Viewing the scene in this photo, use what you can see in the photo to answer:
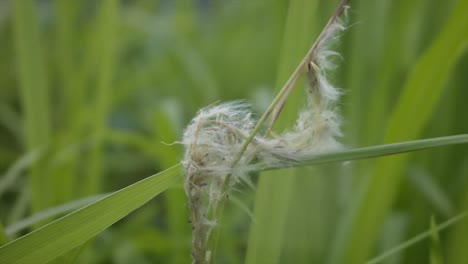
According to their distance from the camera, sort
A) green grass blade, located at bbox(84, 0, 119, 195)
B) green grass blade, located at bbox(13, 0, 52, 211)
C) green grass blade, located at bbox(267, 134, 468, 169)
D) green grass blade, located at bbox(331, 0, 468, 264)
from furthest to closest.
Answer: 1. green grass blade, located at bbox(84, 0, 119, 195)
2. green grass blade, located at bbox(13, 0, 52, 211)
3. green grass blade, located at bbox(331, 0, 468, 264)
4. green grass blade, located at bbox(267, 134, 468, 169)

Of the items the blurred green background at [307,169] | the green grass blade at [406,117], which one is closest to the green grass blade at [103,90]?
the blurred green background at [307,169]

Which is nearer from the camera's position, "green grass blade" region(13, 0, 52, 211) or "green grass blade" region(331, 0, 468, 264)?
"green grass blade" region(331, 0, 468, 264)

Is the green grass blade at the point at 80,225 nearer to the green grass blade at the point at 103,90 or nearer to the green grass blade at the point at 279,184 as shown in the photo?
the green grass blade at the point at 279,184

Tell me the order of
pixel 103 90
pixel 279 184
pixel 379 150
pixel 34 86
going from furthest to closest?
pixel 103 90 → pixel 34 86 → pixel 279 184 → pixel 379 150

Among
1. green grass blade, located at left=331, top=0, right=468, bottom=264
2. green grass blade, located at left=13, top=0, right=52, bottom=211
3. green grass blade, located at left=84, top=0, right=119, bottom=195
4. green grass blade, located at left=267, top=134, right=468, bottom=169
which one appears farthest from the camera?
green grass blade, located at left=84, top=0, right=119, bottom=195

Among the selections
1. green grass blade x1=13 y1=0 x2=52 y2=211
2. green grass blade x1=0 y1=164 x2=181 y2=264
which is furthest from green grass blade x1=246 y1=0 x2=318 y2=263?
green grass blade x1=13 y1=0 x2=52 y2=211

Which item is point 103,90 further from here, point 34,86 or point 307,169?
point 307,169

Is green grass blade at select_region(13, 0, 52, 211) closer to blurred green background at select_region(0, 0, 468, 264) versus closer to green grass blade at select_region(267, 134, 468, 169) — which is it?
blurred green background at select_region(0, 0, 468, 264)

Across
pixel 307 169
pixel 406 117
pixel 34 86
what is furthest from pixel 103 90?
pixel 406 117
